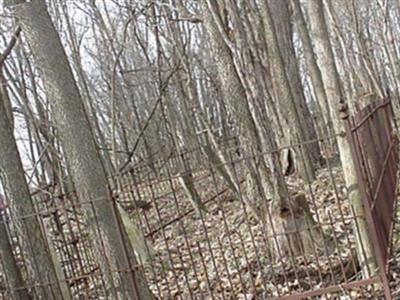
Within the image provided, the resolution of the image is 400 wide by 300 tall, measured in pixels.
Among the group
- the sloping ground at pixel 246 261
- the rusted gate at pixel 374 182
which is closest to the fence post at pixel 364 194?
the rusted gate at pixel 374 182

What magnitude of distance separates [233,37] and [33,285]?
11.0 ft

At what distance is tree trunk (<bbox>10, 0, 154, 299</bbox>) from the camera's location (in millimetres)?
5281

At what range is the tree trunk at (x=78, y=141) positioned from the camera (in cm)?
528

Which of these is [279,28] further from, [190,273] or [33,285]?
[33,285]

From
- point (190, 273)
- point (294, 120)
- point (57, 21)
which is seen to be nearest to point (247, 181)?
point (190, 273)

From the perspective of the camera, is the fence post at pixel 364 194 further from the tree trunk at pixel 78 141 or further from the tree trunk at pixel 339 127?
the tree trunk at pixel 78 141

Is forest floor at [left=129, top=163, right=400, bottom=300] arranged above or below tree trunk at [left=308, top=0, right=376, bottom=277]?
below

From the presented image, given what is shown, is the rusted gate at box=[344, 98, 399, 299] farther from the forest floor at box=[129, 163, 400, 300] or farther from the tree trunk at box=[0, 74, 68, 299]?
the tree trunk at box=[0, 74, 68, 299]

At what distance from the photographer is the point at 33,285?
6059mm

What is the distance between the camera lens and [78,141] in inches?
208

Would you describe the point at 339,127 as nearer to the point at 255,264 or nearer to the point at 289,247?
the point at 289,247

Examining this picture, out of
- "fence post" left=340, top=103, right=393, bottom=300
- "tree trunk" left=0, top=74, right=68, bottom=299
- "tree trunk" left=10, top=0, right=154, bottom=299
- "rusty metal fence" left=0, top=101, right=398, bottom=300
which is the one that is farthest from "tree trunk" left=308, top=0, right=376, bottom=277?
"tree trunk" left=0, top=74, right=68, bottom=299

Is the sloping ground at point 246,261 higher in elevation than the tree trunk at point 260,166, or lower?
lower

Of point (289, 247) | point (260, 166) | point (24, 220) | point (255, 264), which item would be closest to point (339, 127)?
point (289, 247)
